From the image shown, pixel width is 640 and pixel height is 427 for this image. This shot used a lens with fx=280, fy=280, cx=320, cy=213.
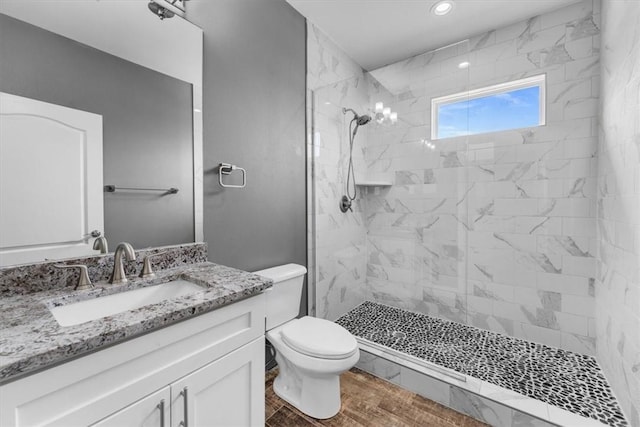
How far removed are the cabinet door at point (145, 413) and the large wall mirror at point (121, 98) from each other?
2.24ft

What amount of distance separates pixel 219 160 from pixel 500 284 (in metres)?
2.41

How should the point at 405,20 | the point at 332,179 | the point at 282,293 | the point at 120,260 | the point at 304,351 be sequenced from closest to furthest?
the point at 120,260
the point at 304,351
the point at 282,293
the point at 405,20
the point at 332,179

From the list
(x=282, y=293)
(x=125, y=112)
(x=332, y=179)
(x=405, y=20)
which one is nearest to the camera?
(x=125, y=112)

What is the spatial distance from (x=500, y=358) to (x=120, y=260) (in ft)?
7.91

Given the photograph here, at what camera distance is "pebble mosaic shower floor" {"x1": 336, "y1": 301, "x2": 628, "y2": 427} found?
1.57 metres

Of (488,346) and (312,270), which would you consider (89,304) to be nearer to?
(312,270)

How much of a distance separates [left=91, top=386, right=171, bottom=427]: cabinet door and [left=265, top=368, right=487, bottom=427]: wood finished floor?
0.90m

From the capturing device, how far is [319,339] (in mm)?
1558

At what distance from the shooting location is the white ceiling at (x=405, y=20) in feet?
6.71

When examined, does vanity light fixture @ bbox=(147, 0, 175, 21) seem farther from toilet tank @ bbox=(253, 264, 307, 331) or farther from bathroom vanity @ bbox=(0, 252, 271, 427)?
toilet tank @ bbox=(253, 264, 307, 331)

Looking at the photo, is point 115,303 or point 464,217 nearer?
point 115,303

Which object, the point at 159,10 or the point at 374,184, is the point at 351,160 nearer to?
the point at 374,184

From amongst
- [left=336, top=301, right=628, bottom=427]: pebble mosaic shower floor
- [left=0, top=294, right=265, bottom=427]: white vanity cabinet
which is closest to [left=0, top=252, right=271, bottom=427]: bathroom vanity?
[left=0, top=294, right=265, bottom=427]: white vanity cabinet

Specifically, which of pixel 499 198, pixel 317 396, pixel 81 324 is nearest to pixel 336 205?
pixel 499 198
